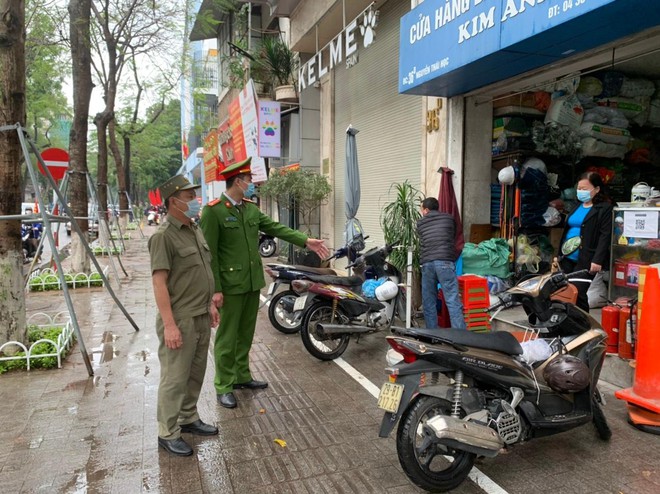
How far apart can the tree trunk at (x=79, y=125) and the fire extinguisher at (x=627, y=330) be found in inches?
393

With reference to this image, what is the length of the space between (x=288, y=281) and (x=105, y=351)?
235cm

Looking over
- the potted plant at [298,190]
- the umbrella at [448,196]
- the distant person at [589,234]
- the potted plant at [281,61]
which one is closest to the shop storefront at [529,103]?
the umbrella at [448,196]

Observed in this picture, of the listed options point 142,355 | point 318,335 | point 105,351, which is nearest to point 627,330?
point 318,335

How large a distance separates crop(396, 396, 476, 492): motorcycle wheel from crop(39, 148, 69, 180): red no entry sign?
6.88 meters

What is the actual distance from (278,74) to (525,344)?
42.8 feet

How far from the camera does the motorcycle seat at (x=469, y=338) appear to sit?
10.0 feet

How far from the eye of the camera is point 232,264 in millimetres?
4320

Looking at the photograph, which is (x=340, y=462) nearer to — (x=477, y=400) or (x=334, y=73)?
(x=477, y=400)

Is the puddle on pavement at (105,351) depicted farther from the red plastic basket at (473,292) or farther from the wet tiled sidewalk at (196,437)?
the red plastic basket at (473,292)

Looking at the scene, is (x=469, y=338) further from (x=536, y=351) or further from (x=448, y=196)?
(x=448, y=196)

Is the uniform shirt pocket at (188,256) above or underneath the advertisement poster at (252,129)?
underneath

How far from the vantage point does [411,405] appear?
9.62 ft

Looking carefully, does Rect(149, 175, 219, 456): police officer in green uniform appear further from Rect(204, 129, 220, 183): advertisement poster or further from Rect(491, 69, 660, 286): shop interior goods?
Rect(204, 129, 220, 183): advertisement poster

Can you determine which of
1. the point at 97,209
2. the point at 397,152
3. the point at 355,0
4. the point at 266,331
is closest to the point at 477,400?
the point at 266,331
